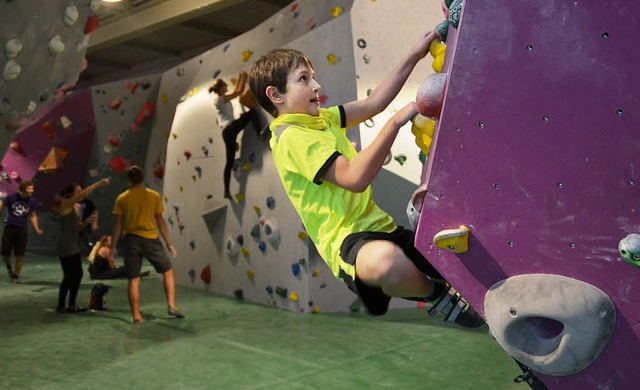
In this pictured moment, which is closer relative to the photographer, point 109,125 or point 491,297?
point 491,297

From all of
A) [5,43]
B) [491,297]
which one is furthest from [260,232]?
[491,297]

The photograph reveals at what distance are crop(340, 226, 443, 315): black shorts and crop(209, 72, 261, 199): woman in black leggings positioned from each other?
438cm

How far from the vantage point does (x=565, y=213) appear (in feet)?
4.08

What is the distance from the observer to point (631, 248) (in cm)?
118

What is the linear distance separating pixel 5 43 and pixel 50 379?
1999 millimetres

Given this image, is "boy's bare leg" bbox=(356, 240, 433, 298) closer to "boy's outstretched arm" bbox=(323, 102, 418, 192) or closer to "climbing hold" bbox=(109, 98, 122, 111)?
"boy's outstretched arm" bbox=(323, 102, 418, 192)

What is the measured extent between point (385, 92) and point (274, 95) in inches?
16.6

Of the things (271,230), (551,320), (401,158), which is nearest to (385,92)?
(551,320)

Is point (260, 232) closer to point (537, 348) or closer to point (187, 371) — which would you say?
point (187, 371)

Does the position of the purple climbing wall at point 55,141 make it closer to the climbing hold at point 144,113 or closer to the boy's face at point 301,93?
the climbing hold at point 144,113

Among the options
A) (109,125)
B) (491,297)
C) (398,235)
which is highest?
(109,125)

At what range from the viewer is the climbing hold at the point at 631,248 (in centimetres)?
118

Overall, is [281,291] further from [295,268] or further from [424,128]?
[424,128]

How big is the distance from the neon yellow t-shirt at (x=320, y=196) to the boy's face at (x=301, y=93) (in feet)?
0.11
